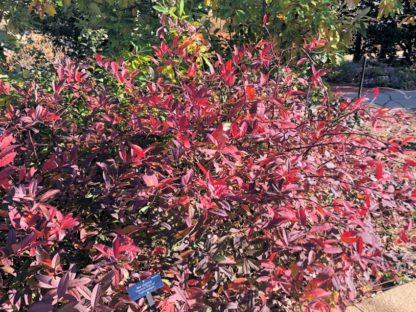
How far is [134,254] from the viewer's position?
169 cm

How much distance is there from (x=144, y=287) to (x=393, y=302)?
173 cm

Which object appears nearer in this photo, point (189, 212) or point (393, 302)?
point (189, 212)

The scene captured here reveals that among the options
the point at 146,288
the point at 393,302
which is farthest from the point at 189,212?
the point at 393,302

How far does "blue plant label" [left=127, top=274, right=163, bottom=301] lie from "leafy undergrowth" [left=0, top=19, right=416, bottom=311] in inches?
2.7

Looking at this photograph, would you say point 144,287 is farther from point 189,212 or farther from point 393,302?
point 393,302

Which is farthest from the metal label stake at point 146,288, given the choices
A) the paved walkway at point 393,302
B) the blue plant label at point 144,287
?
the paved walkway at point 393,302

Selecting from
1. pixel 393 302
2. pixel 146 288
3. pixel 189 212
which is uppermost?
pixel 189 212

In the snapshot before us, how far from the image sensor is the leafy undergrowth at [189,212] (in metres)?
1.63

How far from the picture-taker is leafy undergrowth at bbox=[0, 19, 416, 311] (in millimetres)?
1632

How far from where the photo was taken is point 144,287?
1.60 meters

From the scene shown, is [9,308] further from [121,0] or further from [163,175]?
[121,0]

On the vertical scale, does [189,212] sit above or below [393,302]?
above

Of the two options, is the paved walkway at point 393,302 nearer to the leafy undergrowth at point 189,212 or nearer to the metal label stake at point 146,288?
the leafy undergrowth at point 189,212

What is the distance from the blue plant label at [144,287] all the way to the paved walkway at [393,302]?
56.5 inches
